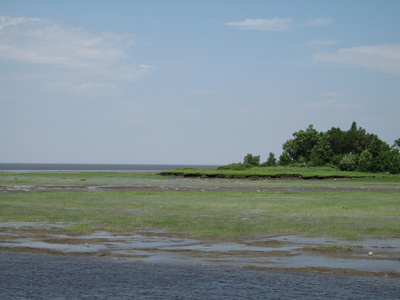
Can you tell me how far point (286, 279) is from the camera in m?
13.3

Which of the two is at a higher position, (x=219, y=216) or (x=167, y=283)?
(x=219, y=216)

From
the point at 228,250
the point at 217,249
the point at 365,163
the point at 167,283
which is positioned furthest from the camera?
the point at 365,163

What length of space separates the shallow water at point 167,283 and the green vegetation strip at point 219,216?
20.1 ft

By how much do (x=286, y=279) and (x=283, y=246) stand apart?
4.51m

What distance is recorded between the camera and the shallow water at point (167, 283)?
1195 cm

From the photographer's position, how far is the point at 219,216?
2680 centimetres

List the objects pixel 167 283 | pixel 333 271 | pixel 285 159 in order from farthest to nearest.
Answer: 1. pixel 285 159
2. pixel 333 271
3. pixel 167 283

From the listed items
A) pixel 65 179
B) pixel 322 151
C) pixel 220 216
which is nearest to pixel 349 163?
pixel 322 151

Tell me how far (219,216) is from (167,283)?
45.7ft

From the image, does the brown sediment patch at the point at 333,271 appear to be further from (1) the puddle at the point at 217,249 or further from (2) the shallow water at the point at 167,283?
(2) the shallow water at the point at 167,283

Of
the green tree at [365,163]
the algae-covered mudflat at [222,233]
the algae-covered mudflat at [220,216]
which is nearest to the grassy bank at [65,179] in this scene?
the algae-covered mudflat at [220,216]

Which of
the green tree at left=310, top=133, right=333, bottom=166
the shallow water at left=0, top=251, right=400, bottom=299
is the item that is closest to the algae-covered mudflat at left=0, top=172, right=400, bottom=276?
the shallow water at left=0, top=251, right=400, bottom=299

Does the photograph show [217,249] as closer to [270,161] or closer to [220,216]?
[220,216]

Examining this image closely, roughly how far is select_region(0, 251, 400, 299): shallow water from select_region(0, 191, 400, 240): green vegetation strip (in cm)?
613
